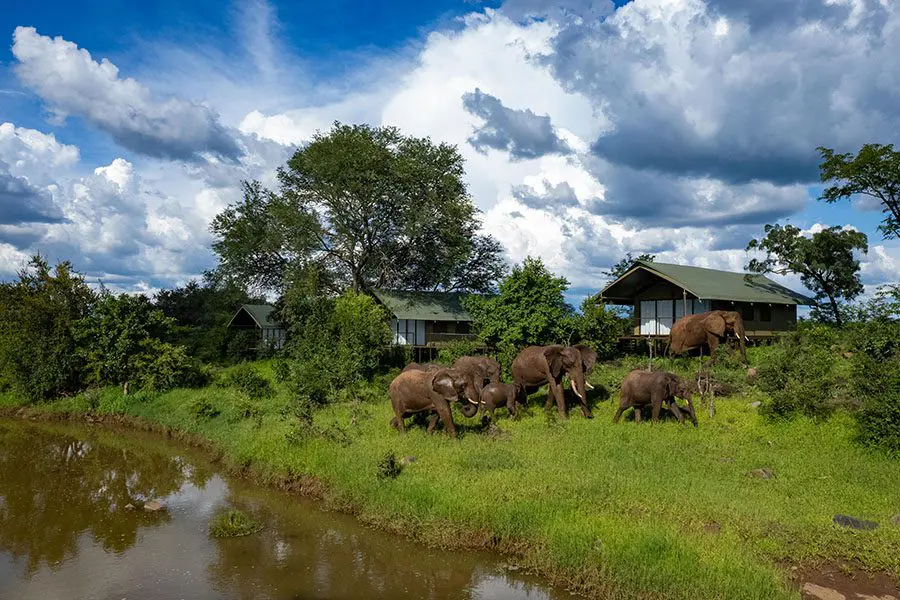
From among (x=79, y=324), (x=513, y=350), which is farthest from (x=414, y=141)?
(x=79, y=324)

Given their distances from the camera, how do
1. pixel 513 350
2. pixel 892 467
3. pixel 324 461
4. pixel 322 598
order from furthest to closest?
pixel 513 350 < pixel 324 461 < pixel 892 467 < pixel 322 598

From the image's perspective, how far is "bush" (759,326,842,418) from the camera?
17000 millimetres

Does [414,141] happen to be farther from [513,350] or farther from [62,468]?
[62,468]

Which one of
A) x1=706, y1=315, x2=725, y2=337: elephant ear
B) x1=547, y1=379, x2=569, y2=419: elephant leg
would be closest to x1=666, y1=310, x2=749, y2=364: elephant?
x1=706, y1=315, x2=725, y2=337: elephant ear

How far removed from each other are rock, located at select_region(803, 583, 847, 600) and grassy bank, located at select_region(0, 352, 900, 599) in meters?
0.48

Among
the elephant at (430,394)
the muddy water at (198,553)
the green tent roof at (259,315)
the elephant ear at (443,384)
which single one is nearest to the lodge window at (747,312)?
the elephant at (430,394)

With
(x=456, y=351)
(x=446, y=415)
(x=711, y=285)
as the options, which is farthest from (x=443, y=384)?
(x=711, y=285)

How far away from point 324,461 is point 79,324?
68.8 feet

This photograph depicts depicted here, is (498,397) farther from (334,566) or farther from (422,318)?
(422,318)

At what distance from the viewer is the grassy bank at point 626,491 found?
9727 millimetres

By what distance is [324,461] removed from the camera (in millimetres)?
16078

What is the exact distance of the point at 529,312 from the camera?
29.8 meters

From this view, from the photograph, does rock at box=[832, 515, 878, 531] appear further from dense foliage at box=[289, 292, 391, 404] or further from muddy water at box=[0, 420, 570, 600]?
dense foliage at box=[289, 292, 391, 404]

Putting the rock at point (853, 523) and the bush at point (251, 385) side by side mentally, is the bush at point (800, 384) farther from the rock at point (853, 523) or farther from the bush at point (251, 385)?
the bush at point (251, 385)
